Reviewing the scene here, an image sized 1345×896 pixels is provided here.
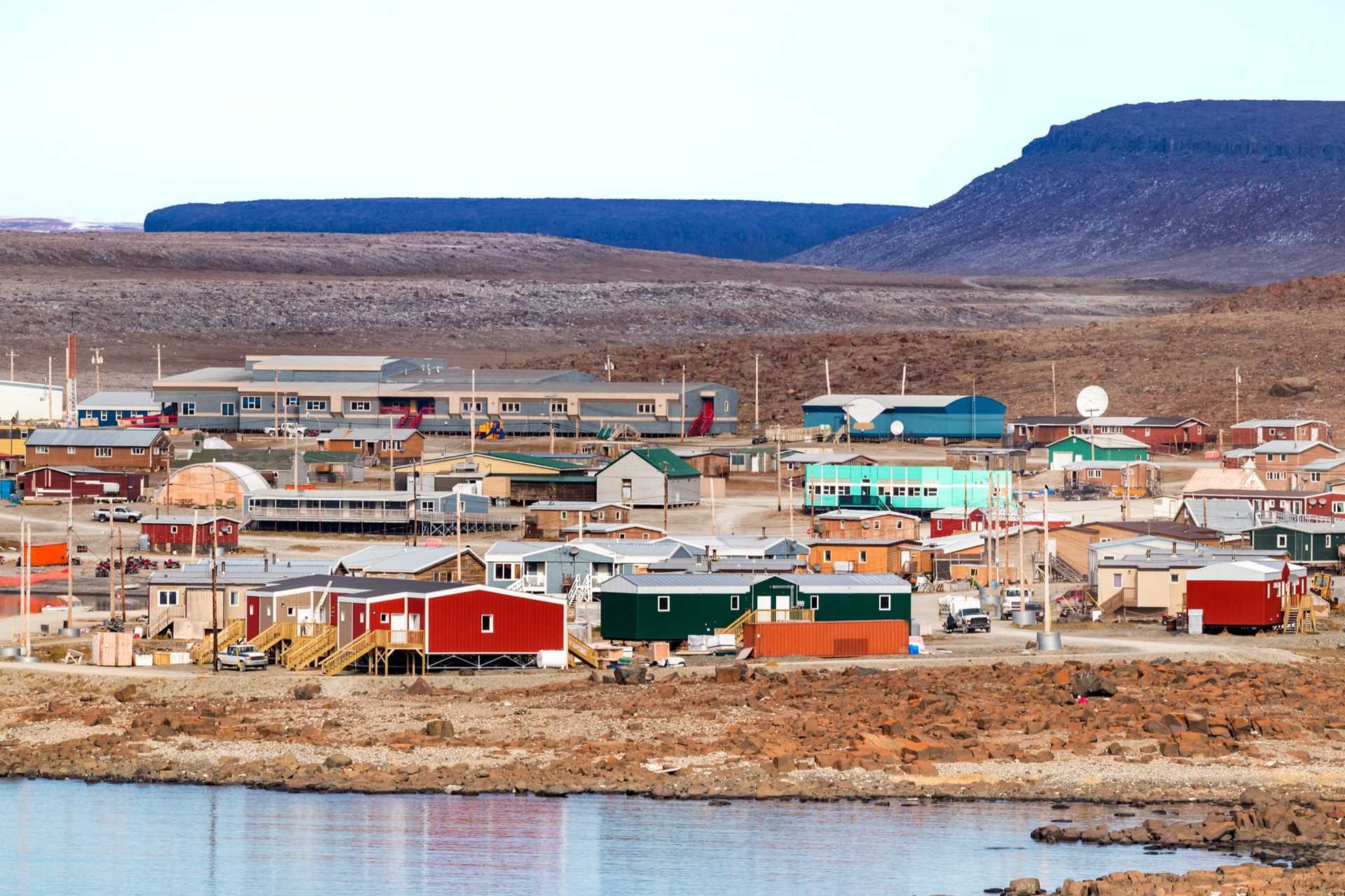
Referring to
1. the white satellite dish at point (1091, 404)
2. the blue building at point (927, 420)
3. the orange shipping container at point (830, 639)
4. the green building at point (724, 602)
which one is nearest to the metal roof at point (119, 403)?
the blue building at point (927, 420)

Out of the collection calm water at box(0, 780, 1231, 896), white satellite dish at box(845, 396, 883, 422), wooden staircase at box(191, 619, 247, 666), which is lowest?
calm water at box(0, 780, 1231, 896)

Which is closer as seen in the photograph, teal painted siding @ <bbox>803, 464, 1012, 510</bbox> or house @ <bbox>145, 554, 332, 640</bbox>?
house @ <bbox>145, 554, 332, 640</bbox>

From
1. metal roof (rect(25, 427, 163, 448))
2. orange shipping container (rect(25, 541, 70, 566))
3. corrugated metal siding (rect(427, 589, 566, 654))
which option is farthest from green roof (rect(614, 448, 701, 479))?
corrugated metal siding (rect(427, 589, 566, 654))

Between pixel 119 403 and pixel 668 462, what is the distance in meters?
37.1

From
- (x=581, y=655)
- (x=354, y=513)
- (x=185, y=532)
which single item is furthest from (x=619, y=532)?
(x=581, y=655)

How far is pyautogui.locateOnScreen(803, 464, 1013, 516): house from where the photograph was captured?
7931 centimetres

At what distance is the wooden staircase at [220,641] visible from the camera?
5193 cm

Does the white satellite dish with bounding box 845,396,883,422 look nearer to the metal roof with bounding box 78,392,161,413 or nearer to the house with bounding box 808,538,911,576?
the metal roof with bounding box 78,392,161,413

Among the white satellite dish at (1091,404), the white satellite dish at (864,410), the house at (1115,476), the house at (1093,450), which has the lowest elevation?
the house at (1115,476)

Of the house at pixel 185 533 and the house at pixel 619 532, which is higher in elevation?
the house at pixel 619 532

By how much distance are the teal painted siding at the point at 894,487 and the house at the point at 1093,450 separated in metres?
12.7

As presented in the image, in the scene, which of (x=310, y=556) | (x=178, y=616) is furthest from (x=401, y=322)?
(x=178, y=616)

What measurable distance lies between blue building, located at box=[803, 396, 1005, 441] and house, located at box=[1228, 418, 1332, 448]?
11821 mm

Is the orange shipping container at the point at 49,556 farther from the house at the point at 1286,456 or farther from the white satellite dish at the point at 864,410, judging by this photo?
the white satellite dish at the point at 864,410
